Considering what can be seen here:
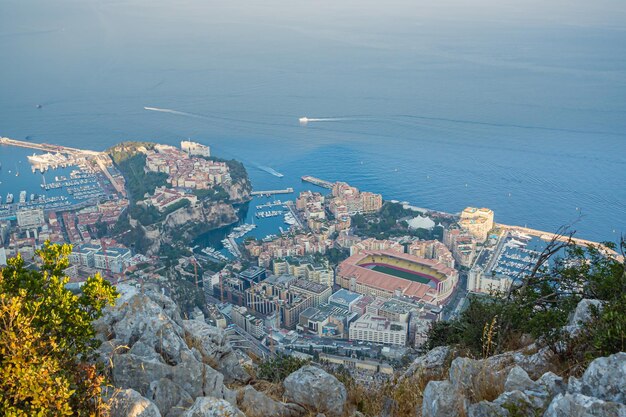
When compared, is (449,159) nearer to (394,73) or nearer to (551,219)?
(551,219)

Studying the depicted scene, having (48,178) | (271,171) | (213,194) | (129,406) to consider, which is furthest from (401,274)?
(48,178)

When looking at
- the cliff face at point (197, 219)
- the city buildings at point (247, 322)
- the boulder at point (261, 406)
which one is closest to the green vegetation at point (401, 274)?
the city buildings at point (247, 322)

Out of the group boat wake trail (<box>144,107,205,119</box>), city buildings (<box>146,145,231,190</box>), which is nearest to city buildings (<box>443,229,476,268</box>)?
city buildings (<box>146,145,231,190</box>)

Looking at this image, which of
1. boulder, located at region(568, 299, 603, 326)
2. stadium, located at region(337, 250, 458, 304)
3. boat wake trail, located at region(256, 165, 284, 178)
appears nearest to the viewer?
boulder, located at region(568, 299, 603, 326)

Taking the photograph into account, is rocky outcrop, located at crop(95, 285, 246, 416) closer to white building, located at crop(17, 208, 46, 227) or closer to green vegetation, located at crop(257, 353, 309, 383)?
green vegetation, located at crop(257, 353, 309, 383)

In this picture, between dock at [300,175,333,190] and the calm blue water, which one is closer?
dock at [300,175,333,190]

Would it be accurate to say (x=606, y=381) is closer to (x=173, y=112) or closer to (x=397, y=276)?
(x=397, y=276)

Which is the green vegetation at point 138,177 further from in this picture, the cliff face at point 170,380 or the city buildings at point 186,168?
the cliff face at point 170,380

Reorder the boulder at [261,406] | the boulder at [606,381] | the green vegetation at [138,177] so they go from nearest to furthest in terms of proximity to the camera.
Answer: the boulder at [606,381]
the boulder at [261,406]
the green vegetation at [138,177]
